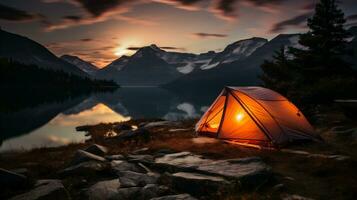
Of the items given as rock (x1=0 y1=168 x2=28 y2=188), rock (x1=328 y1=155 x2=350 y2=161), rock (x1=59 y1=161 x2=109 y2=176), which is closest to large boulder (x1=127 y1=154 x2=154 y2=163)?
rock (x1=59 y1=161 x2=109 y2=176)

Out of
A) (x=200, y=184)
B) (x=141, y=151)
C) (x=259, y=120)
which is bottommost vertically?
(x=141, y=151)

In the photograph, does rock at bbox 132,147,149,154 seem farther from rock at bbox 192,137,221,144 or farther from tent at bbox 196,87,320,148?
tent at bbox 196,87,320,148

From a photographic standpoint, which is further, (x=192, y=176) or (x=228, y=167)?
(x=228, y=167)

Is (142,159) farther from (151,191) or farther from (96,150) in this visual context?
(151,191)

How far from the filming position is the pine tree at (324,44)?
1490 inches

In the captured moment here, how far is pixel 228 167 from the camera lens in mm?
10391

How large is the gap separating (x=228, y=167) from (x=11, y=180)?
6.42m

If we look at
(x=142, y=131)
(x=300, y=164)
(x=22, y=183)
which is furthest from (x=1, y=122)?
(x=300, y=164)

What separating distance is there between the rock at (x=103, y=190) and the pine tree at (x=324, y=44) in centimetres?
3338

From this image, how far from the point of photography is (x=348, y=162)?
37.6 feet

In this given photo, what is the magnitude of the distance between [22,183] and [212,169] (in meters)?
5.61

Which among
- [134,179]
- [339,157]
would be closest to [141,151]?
[134,179]

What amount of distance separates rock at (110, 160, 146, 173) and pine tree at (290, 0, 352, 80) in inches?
1235

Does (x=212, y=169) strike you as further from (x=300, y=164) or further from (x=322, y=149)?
(x=322, y=149)
